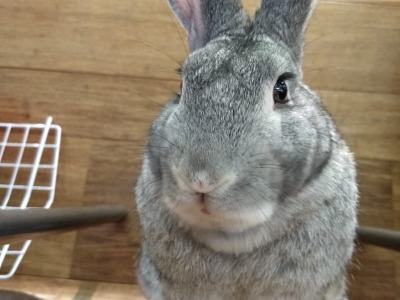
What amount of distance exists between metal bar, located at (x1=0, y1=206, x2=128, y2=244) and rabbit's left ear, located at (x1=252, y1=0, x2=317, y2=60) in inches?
18.9

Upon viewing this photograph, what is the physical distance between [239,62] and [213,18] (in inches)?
7.7

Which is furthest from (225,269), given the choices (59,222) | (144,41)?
(144,41)

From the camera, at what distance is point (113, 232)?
1507 mm

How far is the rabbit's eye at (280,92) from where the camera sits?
84 centimetres

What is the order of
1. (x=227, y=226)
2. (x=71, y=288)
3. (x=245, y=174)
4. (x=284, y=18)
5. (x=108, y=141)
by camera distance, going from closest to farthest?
(x=245, y=174)
(x=227, y=226)
(x=284, y=18)
(x=71, y=288)
(x=108, y=141)

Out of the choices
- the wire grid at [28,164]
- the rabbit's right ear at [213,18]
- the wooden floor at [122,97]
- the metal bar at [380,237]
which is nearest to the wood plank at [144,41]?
the wooden floor at [122,97]

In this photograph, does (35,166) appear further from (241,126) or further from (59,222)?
(241,126)

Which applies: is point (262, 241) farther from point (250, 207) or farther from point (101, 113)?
point (101, 113)

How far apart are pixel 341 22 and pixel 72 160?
91cm

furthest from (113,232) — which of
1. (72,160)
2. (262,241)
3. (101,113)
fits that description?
(262,241)

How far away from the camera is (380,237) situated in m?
1.22

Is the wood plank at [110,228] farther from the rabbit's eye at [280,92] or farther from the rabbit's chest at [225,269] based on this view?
the rabbit's eye at [280,92]

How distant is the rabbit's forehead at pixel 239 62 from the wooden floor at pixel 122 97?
652 millimetres

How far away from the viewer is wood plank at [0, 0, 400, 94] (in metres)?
1.56
